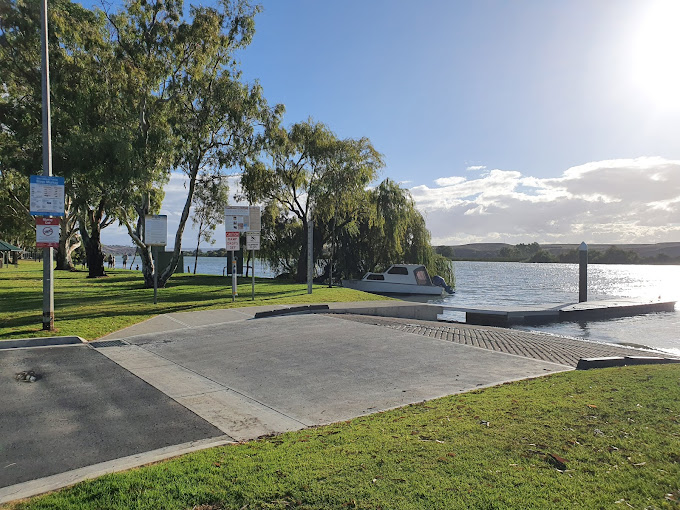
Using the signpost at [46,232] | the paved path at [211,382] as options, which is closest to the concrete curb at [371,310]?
the paved path at [211,382]

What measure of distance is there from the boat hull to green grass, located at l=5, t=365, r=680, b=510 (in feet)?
104

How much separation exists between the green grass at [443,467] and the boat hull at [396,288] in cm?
3161

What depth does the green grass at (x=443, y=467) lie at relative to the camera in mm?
3562

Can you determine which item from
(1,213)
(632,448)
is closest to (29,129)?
(632,448)

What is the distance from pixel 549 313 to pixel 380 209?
15.3 metres

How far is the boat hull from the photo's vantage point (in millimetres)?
37491

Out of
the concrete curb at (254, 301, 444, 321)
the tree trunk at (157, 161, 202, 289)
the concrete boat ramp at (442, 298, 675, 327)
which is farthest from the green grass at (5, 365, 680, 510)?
the tree trunk at (157, 161, 202, 289)

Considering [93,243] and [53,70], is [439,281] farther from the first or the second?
[53,70]

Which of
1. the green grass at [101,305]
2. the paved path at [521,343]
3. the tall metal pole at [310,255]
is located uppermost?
the tall metal pole at [310,255]

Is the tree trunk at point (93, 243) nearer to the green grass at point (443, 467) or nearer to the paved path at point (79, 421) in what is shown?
the paved path at point (79, 421)

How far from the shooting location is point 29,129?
70.6 feet

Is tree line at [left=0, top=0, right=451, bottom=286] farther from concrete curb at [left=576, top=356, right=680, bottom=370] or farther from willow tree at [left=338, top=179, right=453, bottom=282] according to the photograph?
concrete curb at [left=576, top=356, right=680, bottom=370]

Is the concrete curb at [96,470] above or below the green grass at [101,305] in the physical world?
below

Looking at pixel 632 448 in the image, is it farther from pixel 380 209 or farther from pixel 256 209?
pixel 380 209
